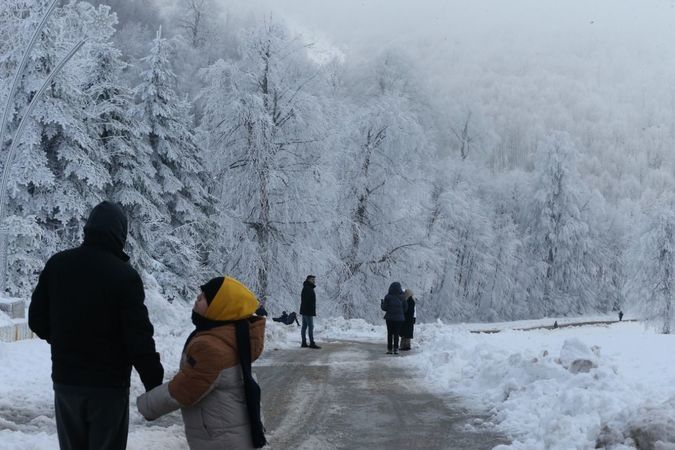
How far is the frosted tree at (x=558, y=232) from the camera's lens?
52250mm

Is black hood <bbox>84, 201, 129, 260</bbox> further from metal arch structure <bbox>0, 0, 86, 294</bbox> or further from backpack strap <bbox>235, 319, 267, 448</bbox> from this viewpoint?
metal arch structure <bbox>0, 0, 86, 294</bbox>

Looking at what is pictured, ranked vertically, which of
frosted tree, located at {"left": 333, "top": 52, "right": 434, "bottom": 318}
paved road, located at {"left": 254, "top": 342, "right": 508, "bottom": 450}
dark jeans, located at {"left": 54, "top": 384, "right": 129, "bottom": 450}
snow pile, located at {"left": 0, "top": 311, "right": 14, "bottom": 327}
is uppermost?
frosted tree, located at {"left": 333, "top": 52, "right": 434, "bottom": 318}

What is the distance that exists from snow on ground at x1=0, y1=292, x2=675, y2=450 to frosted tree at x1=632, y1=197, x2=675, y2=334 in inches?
1465

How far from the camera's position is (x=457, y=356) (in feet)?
45.9

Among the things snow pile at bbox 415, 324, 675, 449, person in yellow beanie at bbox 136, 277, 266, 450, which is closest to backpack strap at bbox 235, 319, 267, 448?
person in yellow beanie at bbox 136, 277, 266, 450

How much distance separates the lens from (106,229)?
3871 mm

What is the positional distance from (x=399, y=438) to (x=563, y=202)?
157ft

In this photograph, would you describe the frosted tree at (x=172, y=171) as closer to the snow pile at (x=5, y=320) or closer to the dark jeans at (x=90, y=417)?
the snow pile at (x=5, y=320)

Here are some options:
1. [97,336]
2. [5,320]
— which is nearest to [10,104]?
[5,320]

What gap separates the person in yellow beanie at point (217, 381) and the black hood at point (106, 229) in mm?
575

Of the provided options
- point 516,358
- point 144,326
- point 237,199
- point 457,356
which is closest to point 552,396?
point 516,358

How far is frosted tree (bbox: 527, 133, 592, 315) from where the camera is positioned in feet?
171

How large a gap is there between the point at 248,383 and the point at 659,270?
169ft

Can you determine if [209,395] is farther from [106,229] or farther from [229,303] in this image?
[106,229]
